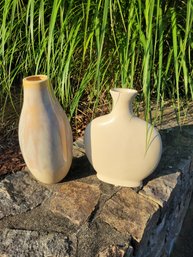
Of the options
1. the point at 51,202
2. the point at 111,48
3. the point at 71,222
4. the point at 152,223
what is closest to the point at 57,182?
the point at 51,202

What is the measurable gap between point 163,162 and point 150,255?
1.14 feet

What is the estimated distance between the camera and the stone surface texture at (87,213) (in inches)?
40.9

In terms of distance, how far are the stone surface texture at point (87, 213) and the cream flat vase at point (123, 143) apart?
75 millimetres

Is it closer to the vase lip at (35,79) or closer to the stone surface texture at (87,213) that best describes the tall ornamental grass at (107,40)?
the vase lip at (35,79)

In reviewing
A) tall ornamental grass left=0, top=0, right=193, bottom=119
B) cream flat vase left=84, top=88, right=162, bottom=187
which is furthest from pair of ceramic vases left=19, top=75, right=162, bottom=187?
tall ornamental grass left=0, top=0, right=193, bottom=119

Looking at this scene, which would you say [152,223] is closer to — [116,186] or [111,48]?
[116,186]

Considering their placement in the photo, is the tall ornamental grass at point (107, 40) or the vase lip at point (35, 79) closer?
the vase lip at point (35, 79)

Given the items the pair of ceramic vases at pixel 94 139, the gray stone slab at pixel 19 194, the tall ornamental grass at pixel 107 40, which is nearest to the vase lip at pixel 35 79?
the pair of ceramic vases at pixel 94 139

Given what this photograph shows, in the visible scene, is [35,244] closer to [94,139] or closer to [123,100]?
[94,139]

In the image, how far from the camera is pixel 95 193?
1.23 meters

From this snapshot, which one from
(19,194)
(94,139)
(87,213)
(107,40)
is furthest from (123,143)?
(107,40)

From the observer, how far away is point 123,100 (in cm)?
112

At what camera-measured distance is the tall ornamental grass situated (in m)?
1.26

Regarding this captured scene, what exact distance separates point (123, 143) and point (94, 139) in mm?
103
